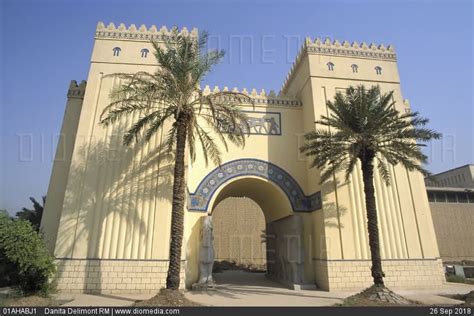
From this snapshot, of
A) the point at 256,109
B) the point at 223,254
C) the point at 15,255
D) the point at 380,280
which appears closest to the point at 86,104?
the point at 15,255

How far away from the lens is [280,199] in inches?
550

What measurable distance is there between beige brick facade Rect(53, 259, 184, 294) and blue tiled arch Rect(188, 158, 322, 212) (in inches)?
117

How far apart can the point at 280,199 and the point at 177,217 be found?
635cm

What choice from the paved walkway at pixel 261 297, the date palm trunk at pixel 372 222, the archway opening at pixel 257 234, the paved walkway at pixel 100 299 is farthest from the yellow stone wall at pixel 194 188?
the date palm trunk at pixel 372 222

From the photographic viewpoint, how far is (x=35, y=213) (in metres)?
15.5

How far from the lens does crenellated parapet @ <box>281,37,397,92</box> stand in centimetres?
1441

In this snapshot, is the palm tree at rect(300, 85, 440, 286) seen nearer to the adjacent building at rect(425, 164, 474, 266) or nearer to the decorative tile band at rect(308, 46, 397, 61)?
the decorative tile band at rect(308, 46, 397, 61)

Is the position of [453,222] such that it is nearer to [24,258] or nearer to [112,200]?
[112,200]

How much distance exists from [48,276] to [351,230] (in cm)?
1017

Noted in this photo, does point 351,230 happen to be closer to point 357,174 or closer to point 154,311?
point 357,174

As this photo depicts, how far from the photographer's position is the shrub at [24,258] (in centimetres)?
834

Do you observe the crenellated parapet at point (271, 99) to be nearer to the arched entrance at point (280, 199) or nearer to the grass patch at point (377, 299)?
the arched entrance at point (280, 199)

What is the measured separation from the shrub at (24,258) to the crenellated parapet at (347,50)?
12688mm

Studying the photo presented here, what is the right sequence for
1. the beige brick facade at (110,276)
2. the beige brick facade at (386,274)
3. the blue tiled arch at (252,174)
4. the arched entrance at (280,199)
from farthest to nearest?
the blue tiled arch at (252,174)
the arched entrance at (280,199)
the beige brick facade at (386,274)
the beige brick facade at (110,276)
